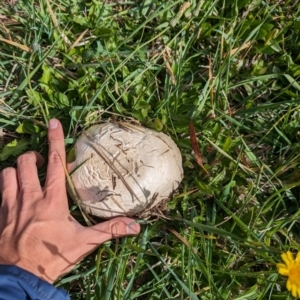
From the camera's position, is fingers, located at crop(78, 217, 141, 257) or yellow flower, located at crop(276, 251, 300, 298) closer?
yellow flower, located at crop(276, 251, 300, 298)

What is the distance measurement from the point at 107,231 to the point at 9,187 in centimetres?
58

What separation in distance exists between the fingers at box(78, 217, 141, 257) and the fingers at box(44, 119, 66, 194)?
25 cm

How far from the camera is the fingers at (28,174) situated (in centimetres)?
245

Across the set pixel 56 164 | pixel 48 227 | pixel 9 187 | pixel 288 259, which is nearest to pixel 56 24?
pixel 56 164

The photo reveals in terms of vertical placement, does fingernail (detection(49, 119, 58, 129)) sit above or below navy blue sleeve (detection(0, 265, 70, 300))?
above

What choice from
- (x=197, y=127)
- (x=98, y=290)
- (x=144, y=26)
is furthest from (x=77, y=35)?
(x=98, y=290)

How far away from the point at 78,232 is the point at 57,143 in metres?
0.46

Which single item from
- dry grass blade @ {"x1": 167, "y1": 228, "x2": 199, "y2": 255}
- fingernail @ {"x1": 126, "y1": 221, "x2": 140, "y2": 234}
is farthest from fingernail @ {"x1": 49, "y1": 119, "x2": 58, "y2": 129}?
dry grass blade @ {"x1": 167, "y1": 228, "x2": 199, "y2": 255}

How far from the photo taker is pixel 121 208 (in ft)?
7.47

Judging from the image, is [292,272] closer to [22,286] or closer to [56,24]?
[22,286]

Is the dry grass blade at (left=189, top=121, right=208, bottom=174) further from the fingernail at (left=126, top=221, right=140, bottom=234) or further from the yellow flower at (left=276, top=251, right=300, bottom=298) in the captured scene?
the yellow flower at (left=276, top=251, right=300, bottom=298)

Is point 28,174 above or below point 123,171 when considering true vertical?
below

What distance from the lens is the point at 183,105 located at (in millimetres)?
2607

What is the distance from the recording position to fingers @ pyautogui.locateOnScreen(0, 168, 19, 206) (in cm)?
249
